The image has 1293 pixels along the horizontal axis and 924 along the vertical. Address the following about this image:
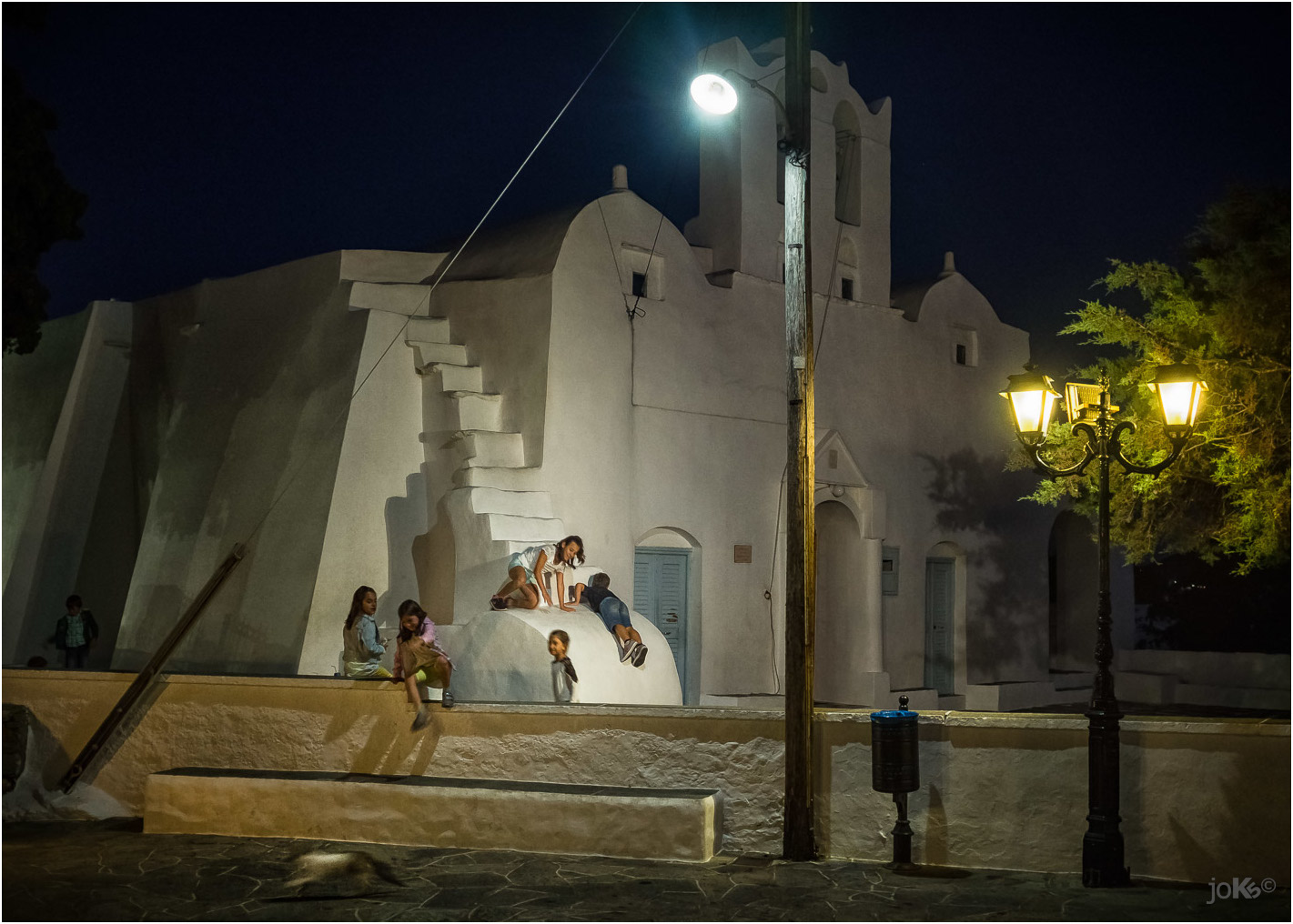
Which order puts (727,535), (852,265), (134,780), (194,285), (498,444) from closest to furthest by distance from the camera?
1. (134,780)
2. (498,444)
3. (727,535)
4. (194,285)
5. (852,265)

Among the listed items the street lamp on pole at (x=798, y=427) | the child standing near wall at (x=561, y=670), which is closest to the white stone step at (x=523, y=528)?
the child standing near wall at (x=561, y=670)

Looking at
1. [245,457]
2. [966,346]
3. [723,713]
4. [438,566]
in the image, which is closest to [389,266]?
[245,457]

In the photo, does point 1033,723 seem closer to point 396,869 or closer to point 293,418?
point 396,869

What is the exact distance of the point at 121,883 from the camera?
9297 mm

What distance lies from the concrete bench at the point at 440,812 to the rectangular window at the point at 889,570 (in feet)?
34.7

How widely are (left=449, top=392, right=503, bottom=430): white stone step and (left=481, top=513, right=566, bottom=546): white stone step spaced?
1421mm

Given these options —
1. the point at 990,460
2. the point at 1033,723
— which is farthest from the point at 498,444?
the point at 990,460

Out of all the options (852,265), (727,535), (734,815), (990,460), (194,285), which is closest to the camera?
(734,815)

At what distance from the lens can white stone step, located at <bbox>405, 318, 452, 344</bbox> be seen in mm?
16812

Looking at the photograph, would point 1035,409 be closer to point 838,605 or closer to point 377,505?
point 377,505

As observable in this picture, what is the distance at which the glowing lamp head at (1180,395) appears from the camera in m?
9.76

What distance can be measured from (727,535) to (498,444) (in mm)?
3691

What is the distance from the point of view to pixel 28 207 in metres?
10.9

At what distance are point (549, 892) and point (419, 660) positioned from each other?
119 inches
